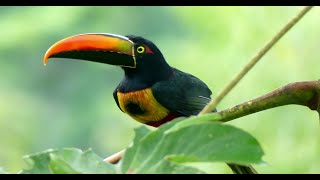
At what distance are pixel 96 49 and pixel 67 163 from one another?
1371 millimetres

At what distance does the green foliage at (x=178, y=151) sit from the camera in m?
0.66

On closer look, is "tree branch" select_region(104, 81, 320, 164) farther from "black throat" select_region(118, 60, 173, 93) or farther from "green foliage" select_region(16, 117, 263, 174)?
"black throat" select_region(118, 60, 173, 93)

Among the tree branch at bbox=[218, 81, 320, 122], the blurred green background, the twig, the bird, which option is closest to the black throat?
the bird

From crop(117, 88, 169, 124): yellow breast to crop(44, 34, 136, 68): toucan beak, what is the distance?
9cm

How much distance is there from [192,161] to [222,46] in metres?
3.74

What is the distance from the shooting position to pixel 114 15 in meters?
7.30

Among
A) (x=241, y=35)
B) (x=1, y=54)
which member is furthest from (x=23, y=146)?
(x=241, y=35)

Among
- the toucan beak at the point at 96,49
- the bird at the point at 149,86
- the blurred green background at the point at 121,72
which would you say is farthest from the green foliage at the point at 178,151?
the blurred green background at the point at 121,72

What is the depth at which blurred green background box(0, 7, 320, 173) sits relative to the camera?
352 cm

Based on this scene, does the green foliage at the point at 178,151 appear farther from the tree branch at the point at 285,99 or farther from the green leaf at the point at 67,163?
the tree branch at the point at 285,99

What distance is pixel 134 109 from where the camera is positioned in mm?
2197

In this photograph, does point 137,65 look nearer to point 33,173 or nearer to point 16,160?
point 33,173

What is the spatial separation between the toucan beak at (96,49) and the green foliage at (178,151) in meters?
1.17

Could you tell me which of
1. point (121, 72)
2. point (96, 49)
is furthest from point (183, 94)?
point (121, 72)
